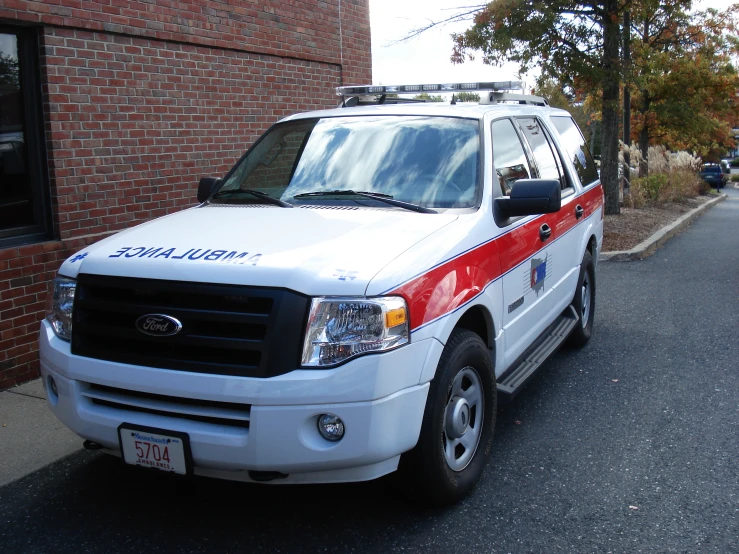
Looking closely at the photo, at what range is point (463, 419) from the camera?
389 cm

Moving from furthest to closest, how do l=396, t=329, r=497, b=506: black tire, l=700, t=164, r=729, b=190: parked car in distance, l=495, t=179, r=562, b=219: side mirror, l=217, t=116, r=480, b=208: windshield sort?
l=700, t=164, r=729, b=190: parked car in distance → l=217, t=116, r=480, b=208: windshield → l=495, t=179, r=562, b=219: side mirror → l=396, t=329, r=497, b=506: black tire

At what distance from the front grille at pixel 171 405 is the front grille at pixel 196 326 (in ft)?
0.49

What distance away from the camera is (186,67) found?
7590 millimetres

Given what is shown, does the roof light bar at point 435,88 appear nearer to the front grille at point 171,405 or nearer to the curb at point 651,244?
the front grille at point 171,405

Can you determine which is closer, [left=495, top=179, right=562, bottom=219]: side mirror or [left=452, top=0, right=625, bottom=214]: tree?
[left=495, top=179, right=562, bottom=219]: side mirror

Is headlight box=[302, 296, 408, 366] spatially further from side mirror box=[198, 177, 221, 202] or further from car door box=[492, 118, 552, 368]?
side mirror box=[198, 177, 221, 202]

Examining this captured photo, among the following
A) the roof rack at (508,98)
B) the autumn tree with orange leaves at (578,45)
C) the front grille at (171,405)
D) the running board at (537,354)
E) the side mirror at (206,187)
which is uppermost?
the autumn tree with orange leaves at (578,45)

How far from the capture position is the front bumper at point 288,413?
3.14m

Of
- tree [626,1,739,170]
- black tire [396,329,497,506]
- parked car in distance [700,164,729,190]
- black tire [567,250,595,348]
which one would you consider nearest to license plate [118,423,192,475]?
black tire [396,329,497,506]

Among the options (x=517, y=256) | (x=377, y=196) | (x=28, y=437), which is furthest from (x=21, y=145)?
(x=517, y=256)

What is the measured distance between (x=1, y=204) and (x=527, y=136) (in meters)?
3.96

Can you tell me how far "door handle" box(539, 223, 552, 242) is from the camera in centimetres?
511

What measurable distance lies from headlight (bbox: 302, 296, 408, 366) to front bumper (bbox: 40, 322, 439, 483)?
61 millimetres

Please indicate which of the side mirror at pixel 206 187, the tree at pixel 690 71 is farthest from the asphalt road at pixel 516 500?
the tree at pixel 690 71
